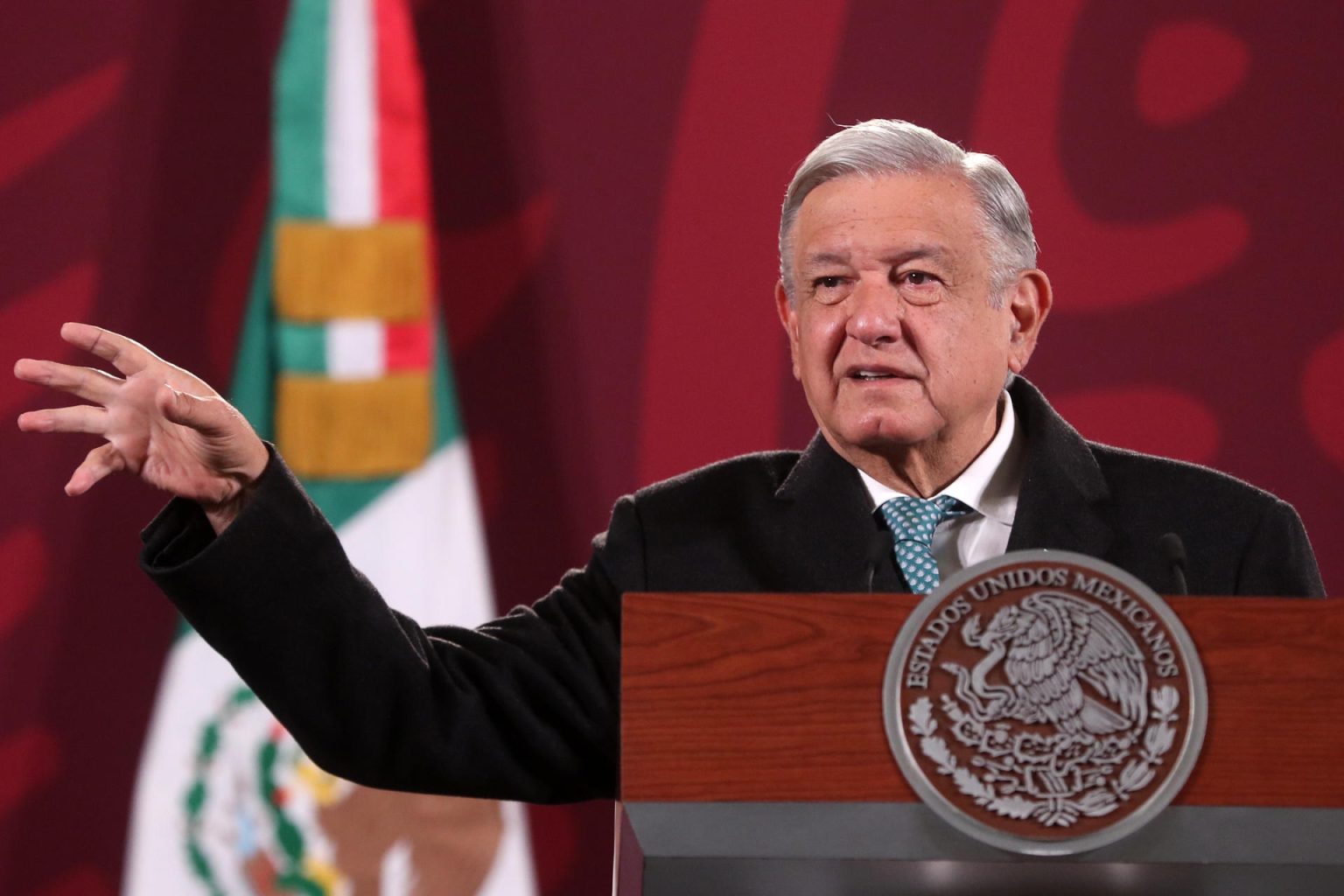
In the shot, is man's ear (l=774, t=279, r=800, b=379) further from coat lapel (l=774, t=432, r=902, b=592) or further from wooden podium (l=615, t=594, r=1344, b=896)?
wooden podium (l=615, t=594, r=1344, b=896)

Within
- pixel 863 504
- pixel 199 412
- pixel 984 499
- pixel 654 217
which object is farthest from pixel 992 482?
pixel 654 217

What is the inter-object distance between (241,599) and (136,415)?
180mm

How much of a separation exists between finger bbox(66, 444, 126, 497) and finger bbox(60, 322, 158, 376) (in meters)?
0.06

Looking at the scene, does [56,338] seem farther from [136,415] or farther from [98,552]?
[136,415]

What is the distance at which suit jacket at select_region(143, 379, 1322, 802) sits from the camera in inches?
53.6

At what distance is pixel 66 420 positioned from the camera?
1.21 meters

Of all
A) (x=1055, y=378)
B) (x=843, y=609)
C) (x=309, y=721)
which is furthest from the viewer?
(x=1055, y=378)

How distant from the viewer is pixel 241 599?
1345mm

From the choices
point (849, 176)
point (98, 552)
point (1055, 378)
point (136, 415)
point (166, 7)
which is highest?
point (166, 7)

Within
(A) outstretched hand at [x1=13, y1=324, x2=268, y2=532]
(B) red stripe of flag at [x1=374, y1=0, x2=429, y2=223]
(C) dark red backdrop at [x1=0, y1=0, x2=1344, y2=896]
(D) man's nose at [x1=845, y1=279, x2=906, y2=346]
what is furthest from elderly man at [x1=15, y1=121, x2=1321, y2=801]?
(B) red stripe of flag at [x1=374, y1=0, x2=429, y2=223]

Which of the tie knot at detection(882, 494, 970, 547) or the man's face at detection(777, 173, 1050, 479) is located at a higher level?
the man's face at detection(777, 173, 1050, 479)

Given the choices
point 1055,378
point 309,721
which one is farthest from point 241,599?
point 1055,378

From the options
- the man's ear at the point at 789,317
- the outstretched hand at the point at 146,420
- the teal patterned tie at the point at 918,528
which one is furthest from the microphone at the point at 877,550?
the outstretched hand at the point at 146,420

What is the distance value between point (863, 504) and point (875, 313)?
19cm
